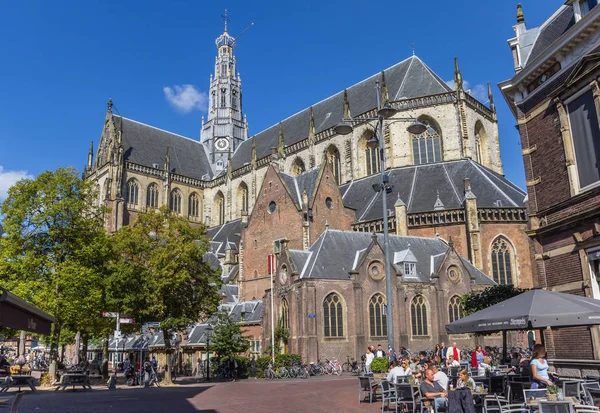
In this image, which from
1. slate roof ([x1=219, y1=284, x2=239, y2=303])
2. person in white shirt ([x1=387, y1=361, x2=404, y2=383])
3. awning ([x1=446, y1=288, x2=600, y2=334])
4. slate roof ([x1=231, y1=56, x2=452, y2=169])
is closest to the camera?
awning ([x1=446, y1=288, x2=600, y2=334])

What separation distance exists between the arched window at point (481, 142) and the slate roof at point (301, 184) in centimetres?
1810

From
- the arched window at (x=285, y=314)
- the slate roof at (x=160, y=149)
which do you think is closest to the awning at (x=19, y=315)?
the arched window at (x=285, y=314)

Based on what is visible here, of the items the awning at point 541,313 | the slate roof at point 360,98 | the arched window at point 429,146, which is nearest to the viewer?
the awning at point 541,313

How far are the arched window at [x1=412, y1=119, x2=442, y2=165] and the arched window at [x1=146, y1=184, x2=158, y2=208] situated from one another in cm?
3566

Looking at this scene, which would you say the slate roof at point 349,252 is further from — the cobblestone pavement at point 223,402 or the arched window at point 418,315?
the cobblestone pavement at point 223,402

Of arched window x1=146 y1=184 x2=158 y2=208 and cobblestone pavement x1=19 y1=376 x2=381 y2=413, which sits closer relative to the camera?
cobblestone pavement x1=19 y1=376 x2=381 y2=413

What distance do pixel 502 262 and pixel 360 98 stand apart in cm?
2380

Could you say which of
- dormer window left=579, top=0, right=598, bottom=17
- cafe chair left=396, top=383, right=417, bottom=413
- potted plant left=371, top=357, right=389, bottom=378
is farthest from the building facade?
dormer window left=579, top=0, right=598, bottom=17

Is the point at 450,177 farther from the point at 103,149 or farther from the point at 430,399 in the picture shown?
the point at 103,149

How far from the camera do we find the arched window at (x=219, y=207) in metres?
70.4

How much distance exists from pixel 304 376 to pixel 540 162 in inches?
626

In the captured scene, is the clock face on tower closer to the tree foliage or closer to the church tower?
the church tower

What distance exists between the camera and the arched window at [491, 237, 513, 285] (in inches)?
1486

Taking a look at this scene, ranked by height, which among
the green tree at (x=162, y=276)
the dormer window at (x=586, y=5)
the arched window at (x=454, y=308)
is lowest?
the arched window at (x=454, y=308)
